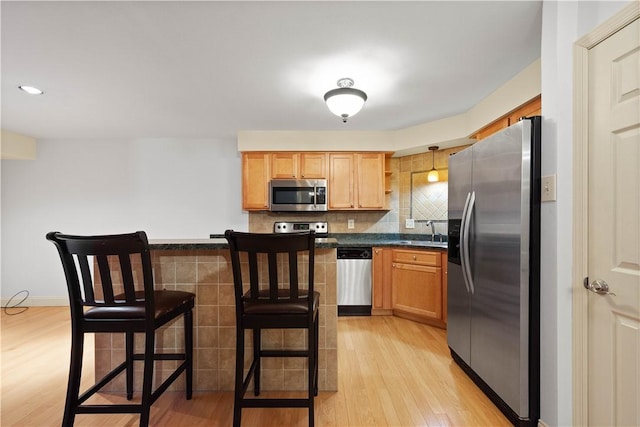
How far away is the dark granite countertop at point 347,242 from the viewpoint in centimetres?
171

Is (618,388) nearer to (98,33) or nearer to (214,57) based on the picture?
(214,57)

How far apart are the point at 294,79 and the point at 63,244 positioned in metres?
1.86

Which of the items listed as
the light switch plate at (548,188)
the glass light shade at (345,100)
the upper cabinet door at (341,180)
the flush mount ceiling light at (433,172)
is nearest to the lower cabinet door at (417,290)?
the upper cabinet door at (341,180)

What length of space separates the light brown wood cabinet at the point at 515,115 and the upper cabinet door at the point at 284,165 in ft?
7.07

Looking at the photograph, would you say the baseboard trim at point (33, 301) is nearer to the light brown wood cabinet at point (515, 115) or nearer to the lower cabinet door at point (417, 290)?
the lower cabinet door at point (417, 290)

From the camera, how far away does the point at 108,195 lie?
13.3 feet

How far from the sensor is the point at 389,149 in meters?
3.80

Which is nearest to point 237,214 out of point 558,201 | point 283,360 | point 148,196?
point 148,196

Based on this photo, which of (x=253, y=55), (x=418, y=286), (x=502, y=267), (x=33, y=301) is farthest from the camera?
(x=33, y=301)

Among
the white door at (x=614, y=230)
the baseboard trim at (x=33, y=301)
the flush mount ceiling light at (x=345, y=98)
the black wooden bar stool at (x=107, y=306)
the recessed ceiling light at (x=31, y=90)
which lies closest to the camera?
the white door at (x=614, y=230)

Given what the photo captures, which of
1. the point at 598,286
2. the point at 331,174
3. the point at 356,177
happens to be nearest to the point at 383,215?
the point at 356,177

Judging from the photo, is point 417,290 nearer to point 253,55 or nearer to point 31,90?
point 253,55

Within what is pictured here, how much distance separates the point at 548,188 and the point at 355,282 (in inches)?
93.3

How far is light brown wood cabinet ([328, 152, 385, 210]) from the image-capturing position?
383cm
